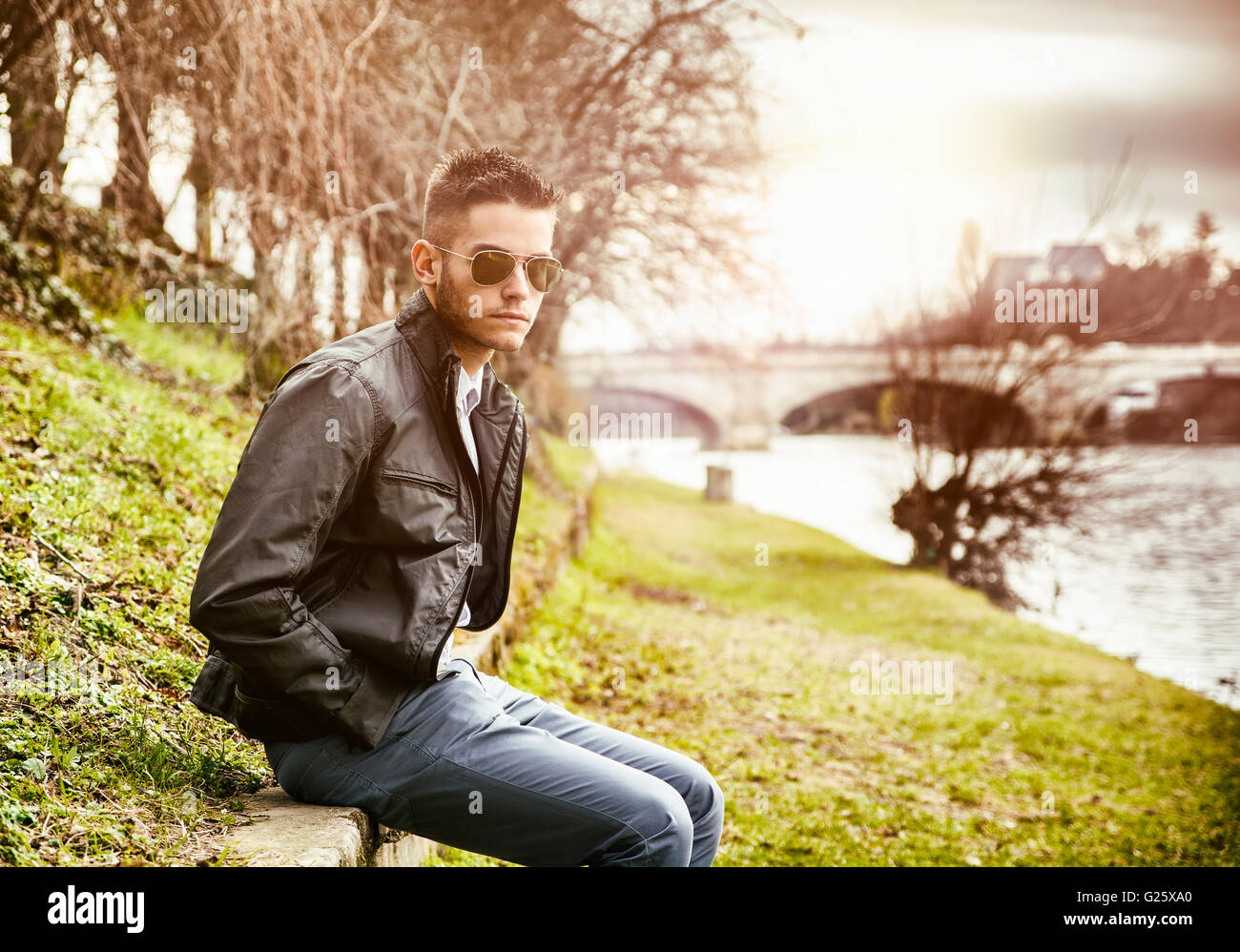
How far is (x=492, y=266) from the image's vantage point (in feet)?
8.31

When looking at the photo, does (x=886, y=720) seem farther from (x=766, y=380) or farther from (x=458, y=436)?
(x=766, y=380)

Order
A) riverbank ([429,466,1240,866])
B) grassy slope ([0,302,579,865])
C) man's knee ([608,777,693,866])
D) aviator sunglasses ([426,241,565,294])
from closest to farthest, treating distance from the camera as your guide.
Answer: man's knee ([608,777,693,866]) → grassy slope ([0,302,579,865]) → aviator sunglasses ([426,241,565,294]) → riverbank ([429,466,1240,866])

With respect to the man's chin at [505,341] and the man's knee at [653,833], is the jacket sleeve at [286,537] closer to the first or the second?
the man's chin at [505,341]

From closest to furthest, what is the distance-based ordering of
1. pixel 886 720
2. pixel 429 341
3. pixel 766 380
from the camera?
pixel 429 341 < pixel 886 720 < pixel 766 380

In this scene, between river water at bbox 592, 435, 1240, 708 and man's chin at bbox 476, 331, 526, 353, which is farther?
river water at bbox 592, 435, 1240, 708

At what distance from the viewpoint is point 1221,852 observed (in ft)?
17.2

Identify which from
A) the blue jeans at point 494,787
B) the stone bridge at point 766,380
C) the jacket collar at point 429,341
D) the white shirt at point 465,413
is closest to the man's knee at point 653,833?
the blue jeans at point 494,787

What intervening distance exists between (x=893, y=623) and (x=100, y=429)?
770 centimetres

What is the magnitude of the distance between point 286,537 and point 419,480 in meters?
0.33

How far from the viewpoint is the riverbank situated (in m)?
4.93

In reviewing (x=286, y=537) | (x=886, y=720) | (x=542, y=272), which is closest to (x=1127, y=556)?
(x=886, y=720)

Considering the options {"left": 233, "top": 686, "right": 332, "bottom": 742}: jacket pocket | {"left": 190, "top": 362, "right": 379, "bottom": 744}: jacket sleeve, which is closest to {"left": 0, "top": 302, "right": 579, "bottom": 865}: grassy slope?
{"left": 233, "top": 686, "right": 332, "bottom": 742}: jacket pocket

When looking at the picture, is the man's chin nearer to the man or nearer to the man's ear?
the man
